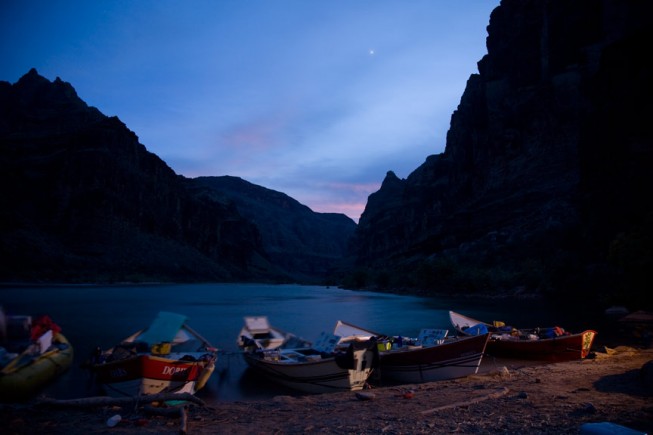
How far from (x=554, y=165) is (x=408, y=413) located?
14429cm

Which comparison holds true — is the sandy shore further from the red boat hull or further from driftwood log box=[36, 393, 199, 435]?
the red boat hull

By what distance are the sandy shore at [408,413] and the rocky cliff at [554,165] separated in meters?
31.1

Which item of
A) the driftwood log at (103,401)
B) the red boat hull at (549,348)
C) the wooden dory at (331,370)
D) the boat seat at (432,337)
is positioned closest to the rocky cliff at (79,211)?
the wooden dory at (331,370)

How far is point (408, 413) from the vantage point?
1231 cm

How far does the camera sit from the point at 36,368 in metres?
17.5

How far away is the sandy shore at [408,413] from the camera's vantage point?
10648 millimetres

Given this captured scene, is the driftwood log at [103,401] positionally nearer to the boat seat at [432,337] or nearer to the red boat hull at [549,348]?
the boat seat at [432,337]

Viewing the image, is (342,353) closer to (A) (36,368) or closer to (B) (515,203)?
(A) (36,368)

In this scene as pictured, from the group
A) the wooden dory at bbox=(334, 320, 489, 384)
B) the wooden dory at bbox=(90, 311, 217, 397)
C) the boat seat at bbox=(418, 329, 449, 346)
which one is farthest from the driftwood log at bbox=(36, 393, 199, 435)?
the boat seat at bbox=(418, 329, 449, 346)

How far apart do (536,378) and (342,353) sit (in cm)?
738

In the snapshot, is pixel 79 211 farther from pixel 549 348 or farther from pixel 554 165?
pixel 549 348

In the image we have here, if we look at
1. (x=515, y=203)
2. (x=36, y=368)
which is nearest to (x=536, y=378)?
(x=36, y=368)

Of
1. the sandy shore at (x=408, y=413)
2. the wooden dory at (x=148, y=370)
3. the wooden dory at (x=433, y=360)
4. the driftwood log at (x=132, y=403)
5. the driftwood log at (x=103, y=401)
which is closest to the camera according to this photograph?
the sandy shore at (x=408, y=413)

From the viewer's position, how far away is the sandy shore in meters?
10.6
